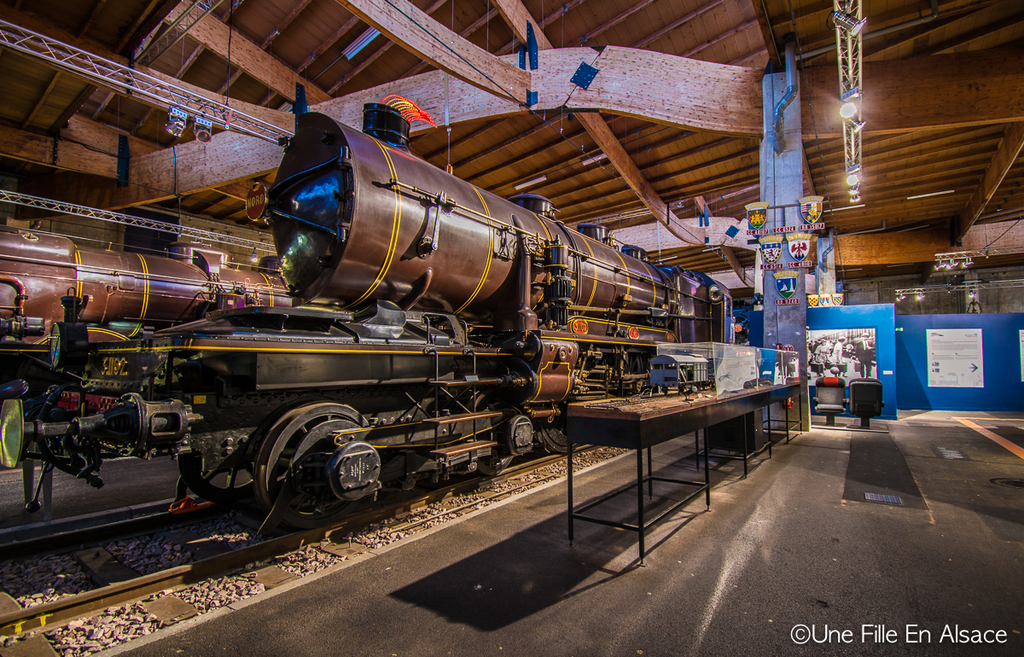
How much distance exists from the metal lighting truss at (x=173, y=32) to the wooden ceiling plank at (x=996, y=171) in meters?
15.2

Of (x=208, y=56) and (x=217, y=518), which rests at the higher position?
(x=208, y=56)

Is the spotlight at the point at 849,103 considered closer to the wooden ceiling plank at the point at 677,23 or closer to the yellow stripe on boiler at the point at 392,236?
the wooden ceiling plank at the point at 677,23

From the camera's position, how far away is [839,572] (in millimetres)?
3227

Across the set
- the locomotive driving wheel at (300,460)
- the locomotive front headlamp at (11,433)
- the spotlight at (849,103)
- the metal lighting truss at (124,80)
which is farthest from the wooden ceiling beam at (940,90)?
the locomotive front headlamp at (11,433)

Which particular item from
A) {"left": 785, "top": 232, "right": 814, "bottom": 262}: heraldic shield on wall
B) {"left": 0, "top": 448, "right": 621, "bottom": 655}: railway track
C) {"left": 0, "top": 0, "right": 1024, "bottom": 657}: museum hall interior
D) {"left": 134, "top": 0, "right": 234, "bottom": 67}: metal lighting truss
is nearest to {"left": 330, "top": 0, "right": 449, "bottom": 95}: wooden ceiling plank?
{"left": 0, "top": 0, "right": 1024, "bottom": 657}: museum hall interior

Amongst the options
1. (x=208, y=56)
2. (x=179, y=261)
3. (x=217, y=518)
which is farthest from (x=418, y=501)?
(x=208, y=56)

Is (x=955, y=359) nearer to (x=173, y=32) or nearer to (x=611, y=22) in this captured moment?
(x=611, y=22)

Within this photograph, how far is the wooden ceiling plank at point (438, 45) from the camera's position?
5594 millimetres

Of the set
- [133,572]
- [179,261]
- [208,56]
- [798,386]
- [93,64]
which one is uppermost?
[208,56]

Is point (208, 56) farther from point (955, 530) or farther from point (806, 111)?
point (955, 530)

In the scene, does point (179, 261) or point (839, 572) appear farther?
point (179, 261)

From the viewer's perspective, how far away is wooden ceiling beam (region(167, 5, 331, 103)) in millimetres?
8031

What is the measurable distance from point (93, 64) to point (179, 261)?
10.7 feet

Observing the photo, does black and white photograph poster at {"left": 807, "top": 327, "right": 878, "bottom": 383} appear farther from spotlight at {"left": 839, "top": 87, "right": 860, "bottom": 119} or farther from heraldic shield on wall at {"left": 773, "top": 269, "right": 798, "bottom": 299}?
spotlight at {"left": 839, "top": 87, "right": 860, "bottom": 119}
